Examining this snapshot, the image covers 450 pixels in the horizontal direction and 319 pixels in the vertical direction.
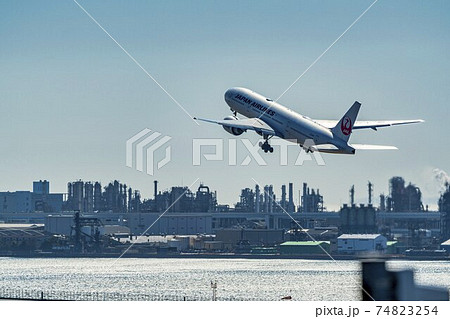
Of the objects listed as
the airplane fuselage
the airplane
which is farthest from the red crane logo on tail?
the airplane fuselage

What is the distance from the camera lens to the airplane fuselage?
12031 centimetres

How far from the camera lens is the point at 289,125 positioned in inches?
4904

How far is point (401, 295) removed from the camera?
34281mm

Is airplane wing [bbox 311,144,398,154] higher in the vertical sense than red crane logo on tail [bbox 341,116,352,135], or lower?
lower

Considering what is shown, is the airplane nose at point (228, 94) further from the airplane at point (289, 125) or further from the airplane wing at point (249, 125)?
the airplane wing at point (249, 125)

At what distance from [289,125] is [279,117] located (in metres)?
2.38

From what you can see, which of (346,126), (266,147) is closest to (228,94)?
(266,147)

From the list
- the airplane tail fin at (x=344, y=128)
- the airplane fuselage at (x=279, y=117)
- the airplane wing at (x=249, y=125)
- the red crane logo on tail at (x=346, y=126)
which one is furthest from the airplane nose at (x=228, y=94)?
the red crane logo on tail at (x=346, y=126)

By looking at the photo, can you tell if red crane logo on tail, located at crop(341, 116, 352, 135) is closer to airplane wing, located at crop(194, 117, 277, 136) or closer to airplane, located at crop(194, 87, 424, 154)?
airplane, located at crop(194, 87, 424, 154)

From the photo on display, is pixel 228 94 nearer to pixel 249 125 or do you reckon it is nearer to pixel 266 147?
pixel 249 125
